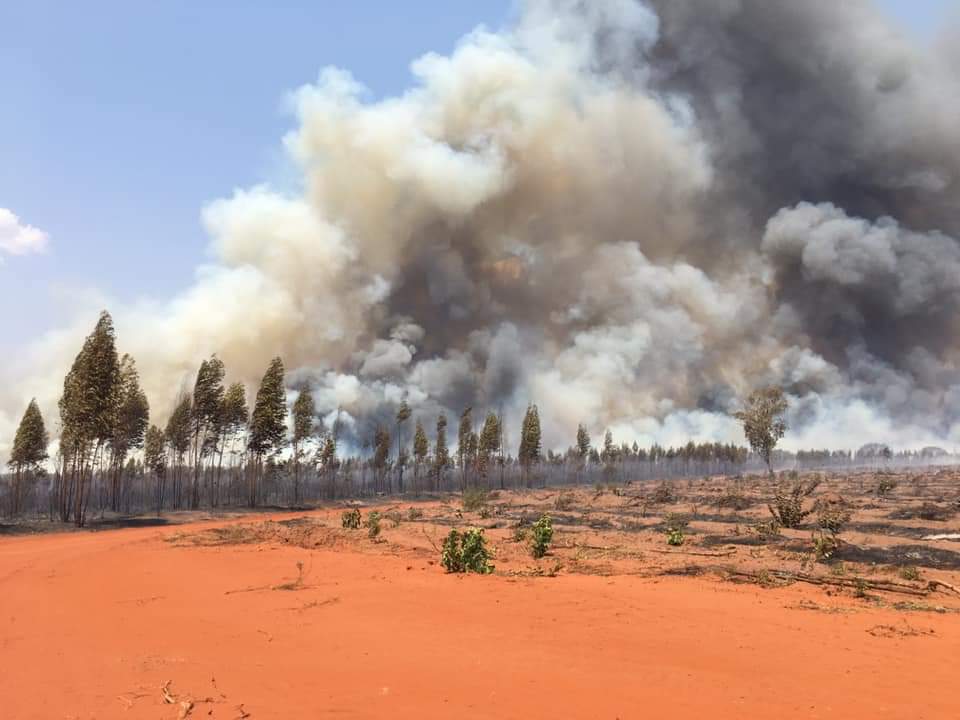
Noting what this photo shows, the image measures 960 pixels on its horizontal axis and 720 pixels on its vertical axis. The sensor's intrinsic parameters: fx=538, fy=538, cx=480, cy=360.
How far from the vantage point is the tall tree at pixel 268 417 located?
5969 cm

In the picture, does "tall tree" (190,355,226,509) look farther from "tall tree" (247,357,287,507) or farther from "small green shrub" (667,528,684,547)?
"small green shrub" (667,528,684,547)

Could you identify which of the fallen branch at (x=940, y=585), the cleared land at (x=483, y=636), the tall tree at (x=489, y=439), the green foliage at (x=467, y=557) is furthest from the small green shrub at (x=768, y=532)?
the tall tree at (x=489, y=439)

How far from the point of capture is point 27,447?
5606 cm

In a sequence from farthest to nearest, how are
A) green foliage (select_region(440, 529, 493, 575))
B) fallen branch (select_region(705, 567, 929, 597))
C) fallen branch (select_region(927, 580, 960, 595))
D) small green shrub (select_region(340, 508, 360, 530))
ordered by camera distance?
small green shrub (select_region(340, 508, 360, 530)) → green foliage (select_region(440, 529, 493, 575)) → fallen branch (select_region(705, 567, 929, 597)) → fallen branch (select_region(927, 580, 960, 595))

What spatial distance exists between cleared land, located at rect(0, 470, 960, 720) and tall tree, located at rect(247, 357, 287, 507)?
40786 mm

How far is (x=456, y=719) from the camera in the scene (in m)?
5.75

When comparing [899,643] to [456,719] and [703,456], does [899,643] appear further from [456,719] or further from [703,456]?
[703,456]

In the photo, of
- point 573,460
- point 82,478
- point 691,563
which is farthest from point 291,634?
point 573,460

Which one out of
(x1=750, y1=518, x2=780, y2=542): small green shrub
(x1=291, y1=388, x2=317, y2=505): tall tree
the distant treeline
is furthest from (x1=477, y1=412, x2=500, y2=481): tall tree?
(x1=750, y1=518, x2=780, y2=542): small green shrub

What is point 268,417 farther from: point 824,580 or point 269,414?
point 824,580

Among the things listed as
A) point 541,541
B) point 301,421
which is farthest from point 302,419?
point 541,541

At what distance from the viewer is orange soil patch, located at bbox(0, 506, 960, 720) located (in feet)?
20.6

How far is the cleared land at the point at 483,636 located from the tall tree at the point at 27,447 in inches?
1861

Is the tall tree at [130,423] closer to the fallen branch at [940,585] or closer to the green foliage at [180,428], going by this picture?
the green foliage at [180,428]
